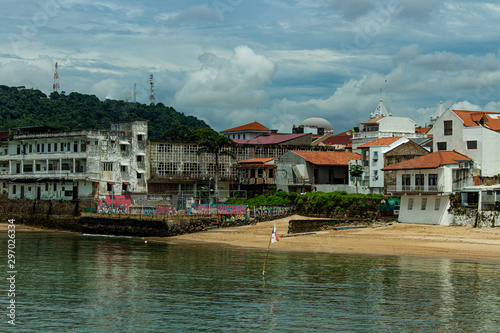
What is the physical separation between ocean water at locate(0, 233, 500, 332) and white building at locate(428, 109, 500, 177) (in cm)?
2382

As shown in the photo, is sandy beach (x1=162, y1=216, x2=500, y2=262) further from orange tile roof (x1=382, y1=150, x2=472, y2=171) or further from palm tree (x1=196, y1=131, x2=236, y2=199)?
palm tree (x1=196, y1=131, x2=236, y2=199)

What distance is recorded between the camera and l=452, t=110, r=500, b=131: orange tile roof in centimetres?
Answer: 6856

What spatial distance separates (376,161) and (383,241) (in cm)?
2655

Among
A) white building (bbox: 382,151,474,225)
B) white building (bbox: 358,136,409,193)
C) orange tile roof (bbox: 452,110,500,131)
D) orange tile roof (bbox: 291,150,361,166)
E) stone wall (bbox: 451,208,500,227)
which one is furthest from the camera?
orange tile roof (bbox: 291,150,361,166)

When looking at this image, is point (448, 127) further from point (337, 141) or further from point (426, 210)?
point (337, 141)

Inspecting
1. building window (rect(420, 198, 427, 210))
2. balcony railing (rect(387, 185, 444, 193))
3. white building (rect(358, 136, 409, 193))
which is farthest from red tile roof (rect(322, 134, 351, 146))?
building window (rect(420, 198, 427, 210))

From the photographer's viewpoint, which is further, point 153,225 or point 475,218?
point 153,225

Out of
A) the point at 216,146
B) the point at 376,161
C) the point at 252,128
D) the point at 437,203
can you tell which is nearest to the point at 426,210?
the point at 437,203

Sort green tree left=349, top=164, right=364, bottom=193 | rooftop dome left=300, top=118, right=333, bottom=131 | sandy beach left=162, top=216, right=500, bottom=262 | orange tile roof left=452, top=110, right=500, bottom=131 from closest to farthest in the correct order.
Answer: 1. sandy beach left=162, top=216, right=500, bottom=262
2. orange tile roof left=452, top=110, right=500, bottom=131
3. green tree left=349, top=164, right=364, bottom=193
4. rooftop dome left=300, top=118, right=333, bottom=131

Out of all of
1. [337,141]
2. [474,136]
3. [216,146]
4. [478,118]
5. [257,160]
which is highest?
[337,141]

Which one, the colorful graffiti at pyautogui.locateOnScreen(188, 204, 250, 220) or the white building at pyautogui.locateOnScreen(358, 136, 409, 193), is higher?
the white building at pyautogui.locateOnScreen(358, 136, 409, 193)

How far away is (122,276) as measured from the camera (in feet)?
133

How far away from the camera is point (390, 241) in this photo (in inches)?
2169

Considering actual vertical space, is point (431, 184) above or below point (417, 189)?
above
